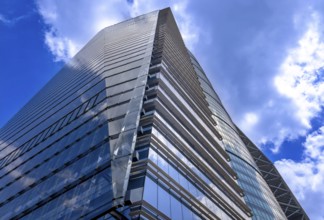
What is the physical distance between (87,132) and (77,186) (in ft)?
16.3

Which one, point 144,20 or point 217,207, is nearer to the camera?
point 217,207

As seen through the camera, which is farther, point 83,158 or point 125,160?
point 83,158

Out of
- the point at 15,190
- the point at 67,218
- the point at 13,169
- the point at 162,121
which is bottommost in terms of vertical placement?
the point at 67,218

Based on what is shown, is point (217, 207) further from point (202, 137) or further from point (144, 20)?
point (144, 20)

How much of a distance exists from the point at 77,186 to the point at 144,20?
45495 millimetres

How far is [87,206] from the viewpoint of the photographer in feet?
38.7

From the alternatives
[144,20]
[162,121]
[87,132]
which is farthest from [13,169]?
[144,20]

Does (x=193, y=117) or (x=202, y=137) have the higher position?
(x=193, y=117)

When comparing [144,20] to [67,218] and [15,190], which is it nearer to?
[15,190]

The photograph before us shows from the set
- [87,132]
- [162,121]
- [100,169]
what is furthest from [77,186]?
[162,121]

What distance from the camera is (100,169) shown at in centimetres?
1362

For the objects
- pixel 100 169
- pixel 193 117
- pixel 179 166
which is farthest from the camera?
pixel 193 117

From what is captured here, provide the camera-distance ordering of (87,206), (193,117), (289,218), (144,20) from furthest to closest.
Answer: (289,218)
(144,20)
(193,117)
(87,206)

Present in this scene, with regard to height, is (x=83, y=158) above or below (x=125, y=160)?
→ above
